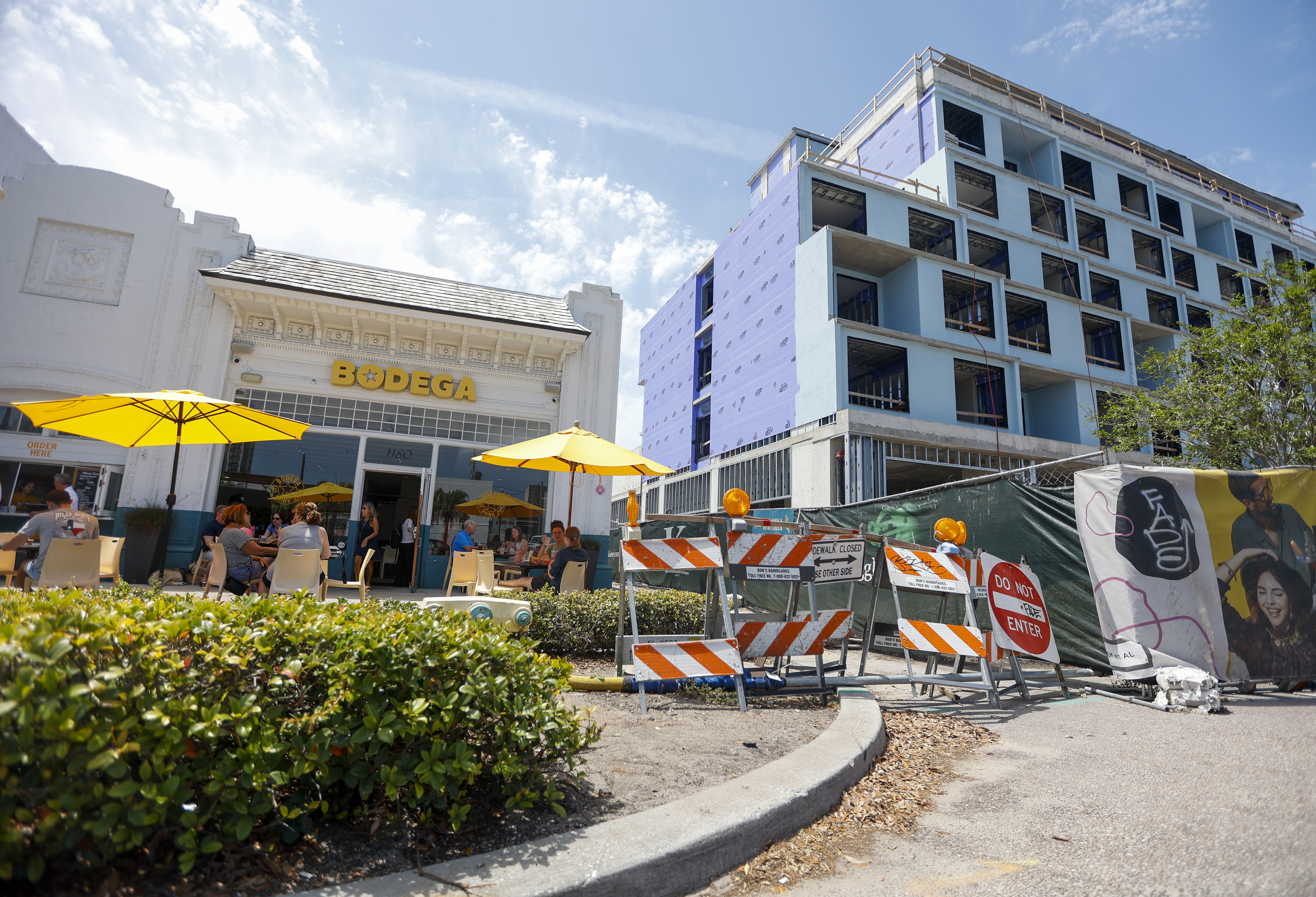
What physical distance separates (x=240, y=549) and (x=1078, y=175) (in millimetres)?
36184

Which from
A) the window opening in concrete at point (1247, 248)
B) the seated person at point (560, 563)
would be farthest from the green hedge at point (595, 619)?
the window opening in concrete at point (1247, 248)

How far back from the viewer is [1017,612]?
5.78 meters

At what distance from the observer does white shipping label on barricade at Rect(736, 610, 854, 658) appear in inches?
199

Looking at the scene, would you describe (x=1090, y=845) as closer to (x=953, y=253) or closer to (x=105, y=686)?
(x=105, y=686)

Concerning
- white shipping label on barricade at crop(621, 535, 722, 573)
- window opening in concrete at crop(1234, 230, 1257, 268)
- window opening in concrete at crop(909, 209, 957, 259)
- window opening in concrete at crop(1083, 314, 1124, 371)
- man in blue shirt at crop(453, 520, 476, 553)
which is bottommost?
white shipping label on barricade at crop(621, 535, 722, 573)

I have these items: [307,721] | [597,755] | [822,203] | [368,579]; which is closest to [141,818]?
[307,721]

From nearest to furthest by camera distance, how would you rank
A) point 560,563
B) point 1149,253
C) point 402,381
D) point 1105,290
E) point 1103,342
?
point 560,563
point 402,381
point 1103,342
point 1105,290
point 1149,253

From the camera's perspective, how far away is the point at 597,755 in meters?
3.40

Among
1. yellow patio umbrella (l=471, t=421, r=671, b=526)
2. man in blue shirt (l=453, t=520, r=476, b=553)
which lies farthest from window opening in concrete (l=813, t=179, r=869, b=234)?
man in blue shirt (l=453, t=520, r=476, b=553)

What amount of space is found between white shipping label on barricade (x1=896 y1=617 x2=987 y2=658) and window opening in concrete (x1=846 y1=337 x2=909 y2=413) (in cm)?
1603

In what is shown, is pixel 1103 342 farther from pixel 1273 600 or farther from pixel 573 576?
pixel 573 576

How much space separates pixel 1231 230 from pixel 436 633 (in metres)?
44.9

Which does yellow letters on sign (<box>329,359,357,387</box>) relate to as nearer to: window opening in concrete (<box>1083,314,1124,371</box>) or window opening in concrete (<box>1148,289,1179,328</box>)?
window opening in concrete (<box>1083,314,1124,371</box>)

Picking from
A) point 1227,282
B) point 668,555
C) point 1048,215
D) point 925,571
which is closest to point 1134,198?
point 1227,282
